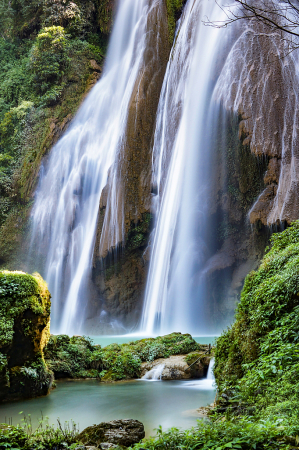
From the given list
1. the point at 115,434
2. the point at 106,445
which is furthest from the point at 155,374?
the point at 106,445

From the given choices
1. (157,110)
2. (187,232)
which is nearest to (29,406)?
(187,232)

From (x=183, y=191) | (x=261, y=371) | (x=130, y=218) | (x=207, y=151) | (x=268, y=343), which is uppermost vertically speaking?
(x=207, y=151)

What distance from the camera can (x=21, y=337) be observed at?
324 inches

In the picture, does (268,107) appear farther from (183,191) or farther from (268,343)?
(268,343)

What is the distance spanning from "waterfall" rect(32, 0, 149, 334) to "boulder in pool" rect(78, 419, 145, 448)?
52.6ft

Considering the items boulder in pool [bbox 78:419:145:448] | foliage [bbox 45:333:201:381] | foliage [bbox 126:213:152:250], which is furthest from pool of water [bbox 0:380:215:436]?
foliage [bbox 126:213:152:250]

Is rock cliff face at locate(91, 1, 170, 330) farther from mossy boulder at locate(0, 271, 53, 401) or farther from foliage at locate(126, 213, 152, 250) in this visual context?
mossy boulder at locate(0, 271, 53, 401)

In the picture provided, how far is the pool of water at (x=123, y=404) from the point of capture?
6.60m

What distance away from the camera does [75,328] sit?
69.2 feet

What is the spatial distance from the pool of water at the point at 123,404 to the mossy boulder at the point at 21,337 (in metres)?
0.34

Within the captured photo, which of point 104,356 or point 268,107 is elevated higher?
point 268,107

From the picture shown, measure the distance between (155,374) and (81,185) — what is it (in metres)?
15.8

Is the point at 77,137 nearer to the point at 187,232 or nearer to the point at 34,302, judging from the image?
the point at 187,232

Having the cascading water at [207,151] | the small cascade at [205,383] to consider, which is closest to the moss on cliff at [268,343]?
the small cascade at [205,383]
